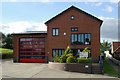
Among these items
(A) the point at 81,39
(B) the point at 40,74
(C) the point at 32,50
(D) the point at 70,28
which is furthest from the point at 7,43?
(B) the point at 40,74

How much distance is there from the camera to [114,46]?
63.0 m

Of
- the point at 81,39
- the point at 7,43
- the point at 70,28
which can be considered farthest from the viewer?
the point at 7,43

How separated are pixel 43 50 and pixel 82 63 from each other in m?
13.6

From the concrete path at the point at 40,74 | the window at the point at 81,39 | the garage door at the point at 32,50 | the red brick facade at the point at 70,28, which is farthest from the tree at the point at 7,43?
the concrete path at the point at 40,74

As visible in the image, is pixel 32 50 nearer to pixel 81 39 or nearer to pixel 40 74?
pixel 81 39

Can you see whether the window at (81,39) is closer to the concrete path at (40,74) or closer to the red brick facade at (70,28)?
the red brick facade at (70,28)

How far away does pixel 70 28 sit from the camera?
3703cm

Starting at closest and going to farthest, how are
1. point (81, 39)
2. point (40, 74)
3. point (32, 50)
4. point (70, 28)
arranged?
point (40, 74) → point (81, 39) → point (70, 28) → point (32, 50)

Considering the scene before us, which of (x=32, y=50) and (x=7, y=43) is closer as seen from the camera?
(x=32, y=50)

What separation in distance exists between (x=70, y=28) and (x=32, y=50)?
663 centimetres

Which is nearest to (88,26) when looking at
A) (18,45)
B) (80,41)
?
(80,41)

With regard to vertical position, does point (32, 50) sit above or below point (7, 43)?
below

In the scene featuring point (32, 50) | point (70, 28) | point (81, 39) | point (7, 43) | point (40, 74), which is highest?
point (70, 28)

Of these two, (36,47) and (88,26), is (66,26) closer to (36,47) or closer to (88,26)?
(88,26)
